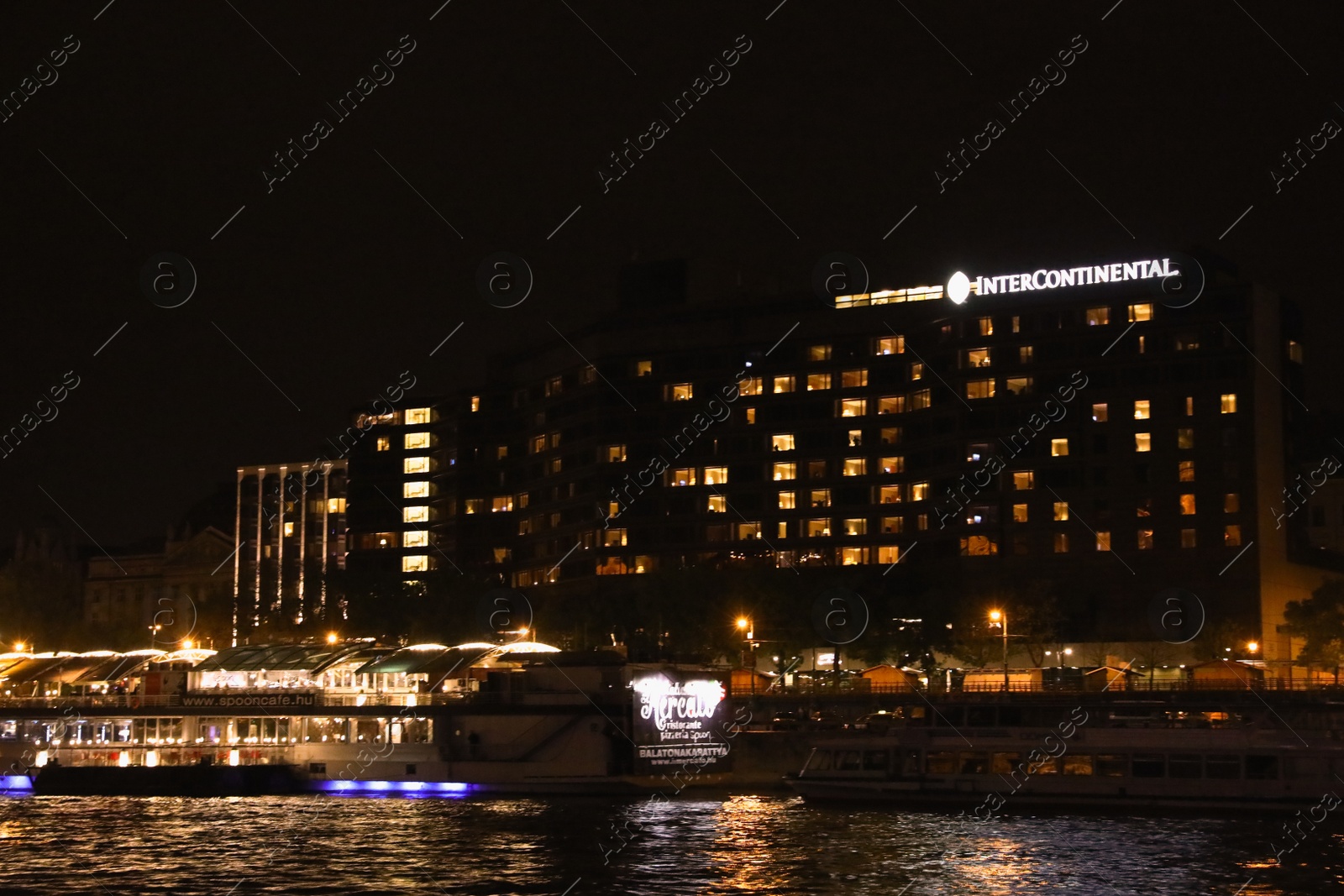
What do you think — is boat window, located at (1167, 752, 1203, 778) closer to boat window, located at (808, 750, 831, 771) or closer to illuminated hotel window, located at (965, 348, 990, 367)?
boat window, located at (808, 750, 831, 771)

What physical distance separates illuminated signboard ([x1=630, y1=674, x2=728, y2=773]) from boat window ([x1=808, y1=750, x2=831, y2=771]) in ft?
30.0

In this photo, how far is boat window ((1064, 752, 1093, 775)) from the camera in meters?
71.8

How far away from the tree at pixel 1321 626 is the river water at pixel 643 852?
59199mm

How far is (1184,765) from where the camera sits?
231 ft

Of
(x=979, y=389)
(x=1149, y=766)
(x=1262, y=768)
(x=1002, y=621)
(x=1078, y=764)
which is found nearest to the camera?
(x=1262, y=768)

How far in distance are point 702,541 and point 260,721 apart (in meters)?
72.5

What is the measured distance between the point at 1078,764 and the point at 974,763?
14.5ft

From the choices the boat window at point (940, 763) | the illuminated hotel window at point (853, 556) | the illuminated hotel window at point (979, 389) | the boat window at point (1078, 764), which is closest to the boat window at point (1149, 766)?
the boat window at point (1078, 764)

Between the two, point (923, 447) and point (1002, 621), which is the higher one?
point (923, 447)

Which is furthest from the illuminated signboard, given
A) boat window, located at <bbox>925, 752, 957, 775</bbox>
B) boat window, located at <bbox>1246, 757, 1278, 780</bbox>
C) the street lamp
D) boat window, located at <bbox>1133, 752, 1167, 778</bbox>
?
the street lamp

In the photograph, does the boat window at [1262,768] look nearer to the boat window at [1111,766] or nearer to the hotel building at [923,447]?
the boat window at [1111,766]

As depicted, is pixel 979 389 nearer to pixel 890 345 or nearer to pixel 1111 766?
pixel 890 345

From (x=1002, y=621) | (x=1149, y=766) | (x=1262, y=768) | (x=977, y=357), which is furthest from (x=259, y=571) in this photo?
(x=1262, y=768)

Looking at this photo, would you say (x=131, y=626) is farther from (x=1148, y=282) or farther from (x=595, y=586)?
(x=1148, y=282)
